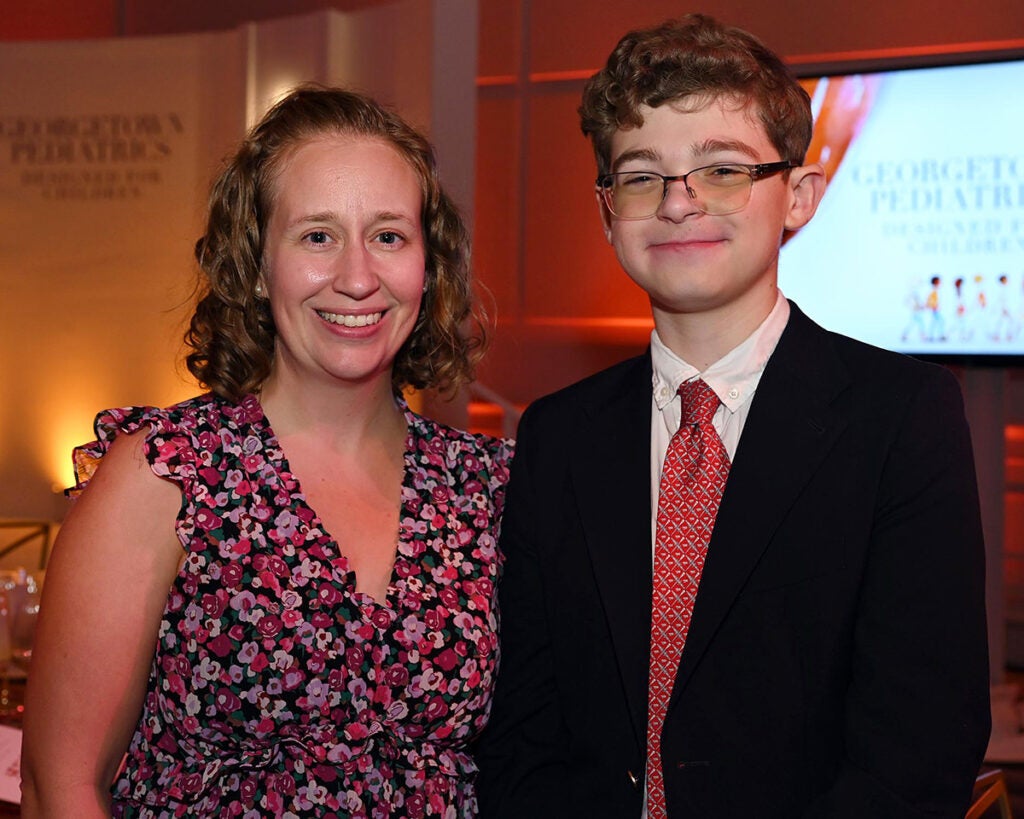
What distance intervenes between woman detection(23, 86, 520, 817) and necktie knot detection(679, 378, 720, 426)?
42 centimetres

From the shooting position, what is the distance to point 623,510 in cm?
169

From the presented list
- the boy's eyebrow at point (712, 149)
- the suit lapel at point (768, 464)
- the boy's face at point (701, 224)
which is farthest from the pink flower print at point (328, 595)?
the boy's eyebrow at point (712, 149)

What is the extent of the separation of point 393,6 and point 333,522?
115 inches

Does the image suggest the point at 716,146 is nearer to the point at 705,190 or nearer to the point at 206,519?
the point at 705,190

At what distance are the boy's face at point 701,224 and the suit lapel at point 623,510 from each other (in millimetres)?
190

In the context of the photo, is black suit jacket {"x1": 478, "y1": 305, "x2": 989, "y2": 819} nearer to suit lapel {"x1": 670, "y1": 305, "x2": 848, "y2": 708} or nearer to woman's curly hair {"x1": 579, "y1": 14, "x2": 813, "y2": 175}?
suit lapel {"x1": 670, "y1": 305, "x2": 848, "y2": 708}

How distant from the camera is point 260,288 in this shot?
1909 millimetres

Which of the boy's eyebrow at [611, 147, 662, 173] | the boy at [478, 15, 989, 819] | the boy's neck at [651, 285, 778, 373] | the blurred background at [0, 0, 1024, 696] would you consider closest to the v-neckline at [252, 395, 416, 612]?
the boy at [478, 15, 989, 819]

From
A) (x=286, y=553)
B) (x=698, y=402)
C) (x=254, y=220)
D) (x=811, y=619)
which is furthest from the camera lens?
(x=254, y=220)

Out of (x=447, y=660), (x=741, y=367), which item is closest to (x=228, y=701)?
(x=447, y=660)

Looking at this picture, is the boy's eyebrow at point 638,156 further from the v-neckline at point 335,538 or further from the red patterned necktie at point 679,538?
the v-neckline at point 335,538

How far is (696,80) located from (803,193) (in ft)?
0.74

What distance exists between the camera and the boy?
149cm

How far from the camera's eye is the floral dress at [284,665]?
1.70 meters
